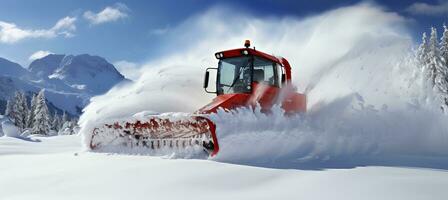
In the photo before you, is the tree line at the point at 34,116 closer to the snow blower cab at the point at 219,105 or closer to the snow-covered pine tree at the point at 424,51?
the snow-covered pine tree at the point at 424,51

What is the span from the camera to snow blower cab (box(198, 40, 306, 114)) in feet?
33.2

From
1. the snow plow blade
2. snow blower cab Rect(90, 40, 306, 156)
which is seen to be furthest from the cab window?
the snow plow blade

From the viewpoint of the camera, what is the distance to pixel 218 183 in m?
5.30

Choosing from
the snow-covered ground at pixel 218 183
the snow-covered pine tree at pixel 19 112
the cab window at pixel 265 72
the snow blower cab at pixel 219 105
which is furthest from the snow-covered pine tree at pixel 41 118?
the snow-covered ground at pixel 218 183

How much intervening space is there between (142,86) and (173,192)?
7984 mm

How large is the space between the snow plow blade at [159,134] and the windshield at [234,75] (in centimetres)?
220

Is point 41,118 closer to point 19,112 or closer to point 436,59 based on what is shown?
point 19,112

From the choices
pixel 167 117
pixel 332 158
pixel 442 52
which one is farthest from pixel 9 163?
pixel 442 52

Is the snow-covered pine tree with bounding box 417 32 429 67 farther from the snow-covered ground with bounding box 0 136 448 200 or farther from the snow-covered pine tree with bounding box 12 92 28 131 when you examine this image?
the snow-covered pine tree with bounding box 12 92 28 131

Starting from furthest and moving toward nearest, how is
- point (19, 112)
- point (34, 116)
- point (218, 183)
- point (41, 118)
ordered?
point (19, 112)
point (34, 116)
point (41, 118)
point (218, 183)

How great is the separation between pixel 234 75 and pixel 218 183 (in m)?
5.71

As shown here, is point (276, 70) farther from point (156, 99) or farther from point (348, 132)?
point (156, 99)

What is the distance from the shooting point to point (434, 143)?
11.0m

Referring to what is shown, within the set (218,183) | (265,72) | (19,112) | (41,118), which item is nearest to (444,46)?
(265,72)
